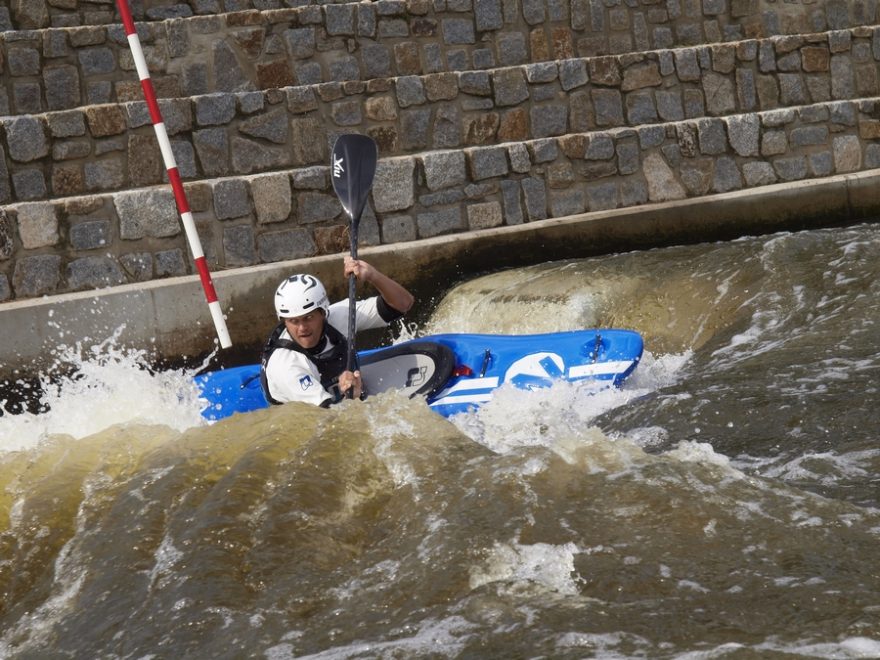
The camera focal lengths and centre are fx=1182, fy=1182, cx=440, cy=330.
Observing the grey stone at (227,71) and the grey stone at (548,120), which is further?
the grey stone at (548,120)

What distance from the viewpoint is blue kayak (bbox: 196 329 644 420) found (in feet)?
17.6

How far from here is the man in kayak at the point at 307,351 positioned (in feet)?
16.3

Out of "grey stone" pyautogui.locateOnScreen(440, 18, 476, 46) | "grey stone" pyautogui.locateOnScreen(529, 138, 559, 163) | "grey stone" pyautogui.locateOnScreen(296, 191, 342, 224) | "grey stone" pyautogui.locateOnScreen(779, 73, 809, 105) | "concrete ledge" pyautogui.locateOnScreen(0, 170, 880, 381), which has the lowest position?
"concrete ledge" pyautogui.locateOnScreen(0, 170, 880, 381)

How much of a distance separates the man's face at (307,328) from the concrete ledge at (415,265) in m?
2.25

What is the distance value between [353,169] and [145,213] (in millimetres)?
1483

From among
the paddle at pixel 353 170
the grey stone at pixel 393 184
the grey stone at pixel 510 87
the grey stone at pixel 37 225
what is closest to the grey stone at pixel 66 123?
the grey stone at pixel 37 225

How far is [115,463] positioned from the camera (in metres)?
4.36

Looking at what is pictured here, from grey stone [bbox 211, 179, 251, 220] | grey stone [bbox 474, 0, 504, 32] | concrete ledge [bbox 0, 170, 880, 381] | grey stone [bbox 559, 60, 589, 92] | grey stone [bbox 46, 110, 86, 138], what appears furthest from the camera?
grey stone [bbox 559, 60, 589, 92]

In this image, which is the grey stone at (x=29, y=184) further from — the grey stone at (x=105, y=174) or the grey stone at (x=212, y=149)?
the grey stone at (x=212, y=149)

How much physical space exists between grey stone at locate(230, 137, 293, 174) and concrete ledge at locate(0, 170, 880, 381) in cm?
64

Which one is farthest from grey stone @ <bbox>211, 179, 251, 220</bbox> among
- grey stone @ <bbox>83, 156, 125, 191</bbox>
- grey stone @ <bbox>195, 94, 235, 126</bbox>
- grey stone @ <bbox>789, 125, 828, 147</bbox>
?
grey stone @ <bbox>789, 125, 828, 147</bbox>

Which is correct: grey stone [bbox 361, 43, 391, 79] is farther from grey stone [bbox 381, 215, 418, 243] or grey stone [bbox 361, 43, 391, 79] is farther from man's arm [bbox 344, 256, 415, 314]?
man's arm [bbox 344, 256, 415, 314]

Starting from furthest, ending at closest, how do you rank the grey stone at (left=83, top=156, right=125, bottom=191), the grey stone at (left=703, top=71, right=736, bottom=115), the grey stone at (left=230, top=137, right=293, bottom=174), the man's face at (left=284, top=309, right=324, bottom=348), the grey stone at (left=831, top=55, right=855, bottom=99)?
the grey stone at (left=831, top=55, right=855, bottom=99), the grey stone at (left=703, top=71, right=736, bottom=115), the grey stone at (left=230, top=137, right=293, bottom=174), the grey stone at (left=83, top=156, right=125, bottom=191), the man's face at (left=284, top=309, right=324, bottom=348)

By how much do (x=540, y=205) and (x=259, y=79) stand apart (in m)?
2.08
